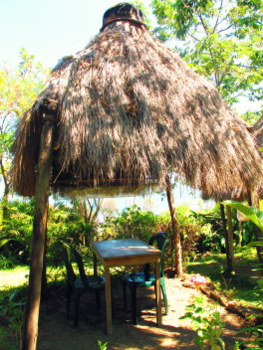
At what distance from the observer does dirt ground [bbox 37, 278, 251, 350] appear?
271 centimetres

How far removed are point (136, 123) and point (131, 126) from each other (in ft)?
0.24

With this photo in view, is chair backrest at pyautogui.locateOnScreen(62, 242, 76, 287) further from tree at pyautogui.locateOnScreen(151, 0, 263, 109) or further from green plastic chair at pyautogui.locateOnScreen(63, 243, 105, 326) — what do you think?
tree at pyautogui.locateOnScreen(151, 0, 263, 109)

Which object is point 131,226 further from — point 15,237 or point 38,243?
point 38,243

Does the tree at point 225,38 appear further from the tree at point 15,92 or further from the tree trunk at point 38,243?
the tree trunk at point 38,243

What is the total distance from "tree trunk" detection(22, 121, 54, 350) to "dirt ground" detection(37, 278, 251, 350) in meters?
0.72

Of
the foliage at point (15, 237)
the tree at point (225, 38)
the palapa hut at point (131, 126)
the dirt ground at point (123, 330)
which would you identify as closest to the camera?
the palapa hut at point (131, 126)

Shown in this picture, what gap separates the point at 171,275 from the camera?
16.8 feet

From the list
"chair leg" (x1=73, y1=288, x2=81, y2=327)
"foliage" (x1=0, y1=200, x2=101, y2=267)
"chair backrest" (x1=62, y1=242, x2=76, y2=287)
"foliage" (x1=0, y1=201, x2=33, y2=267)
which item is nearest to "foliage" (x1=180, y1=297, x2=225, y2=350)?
"chair leg" (x1=73, y1=288, x2=81, y2=327)

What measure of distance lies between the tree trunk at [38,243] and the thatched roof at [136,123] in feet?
0.46

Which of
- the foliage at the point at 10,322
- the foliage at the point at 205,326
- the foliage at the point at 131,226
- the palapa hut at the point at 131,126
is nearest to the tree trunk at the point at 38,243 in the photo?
the palapa hut at the point at 131,126

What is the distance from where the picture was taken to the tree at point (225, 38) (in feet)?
29.7

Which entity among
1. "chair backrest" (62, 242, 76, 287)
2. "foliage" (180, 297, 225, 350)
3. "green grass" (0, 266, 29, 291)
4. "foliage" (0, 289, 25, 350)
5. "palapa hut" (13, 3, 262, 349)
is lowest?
"green grass" (0, 266, 29, 291)

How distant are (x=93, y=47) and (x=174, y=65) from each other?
1.01 meters

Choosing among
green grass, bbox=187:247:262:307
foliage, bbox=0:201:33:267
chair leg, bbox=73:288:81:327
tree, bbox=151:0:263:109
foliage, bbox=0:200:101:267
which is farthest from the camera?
tree, bbox=151:0:263:109
